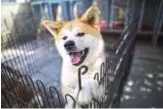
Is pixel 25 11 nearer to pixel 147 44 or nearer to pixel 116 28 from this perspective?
pixel 116 28

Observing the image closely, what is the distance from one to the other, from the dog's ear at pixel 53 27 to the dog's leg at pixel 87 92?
184 millimetres

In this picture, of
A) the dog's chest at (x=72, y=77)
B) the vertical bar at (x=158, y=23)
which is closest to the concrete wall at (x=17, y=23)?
the dog's chest at (x=72, y=77)

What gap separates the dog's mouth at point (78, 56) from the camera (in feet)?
2.08

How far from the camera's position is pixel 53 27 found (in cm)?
66

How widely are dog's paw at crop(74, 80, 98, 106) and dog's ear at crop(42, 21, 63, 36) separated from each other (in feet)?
0.61

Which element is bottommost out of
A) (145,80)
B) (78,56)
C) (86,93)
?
(145,80)

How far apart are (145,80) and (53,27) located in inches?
20.1

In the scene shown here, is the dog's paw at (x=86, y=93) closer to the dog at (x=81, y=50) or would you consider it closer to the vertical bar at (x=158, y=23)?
the dog at (x=81, y=50)

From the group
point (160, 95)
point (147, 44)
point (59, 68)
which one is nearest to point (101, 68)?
point (59, 68)

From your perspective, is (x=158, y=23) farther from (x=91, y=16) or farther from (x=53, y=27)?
(x=53, y=27)

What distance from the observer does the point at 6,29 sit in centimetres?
80

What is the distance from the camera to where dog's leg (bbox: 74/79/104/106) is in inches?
24.6

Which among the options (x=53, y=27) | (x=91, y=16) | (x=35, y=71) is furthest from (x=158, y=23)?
(x=35, y=71)

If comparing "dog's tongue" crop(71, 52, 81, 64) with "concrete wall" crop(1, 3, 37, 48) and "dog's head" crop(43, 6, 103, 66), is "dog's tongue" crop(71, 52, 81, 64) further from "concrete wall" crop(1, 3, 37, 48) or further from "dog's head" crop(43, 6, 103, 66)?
"concrete wall" crop(1, 3, 37, 48)
